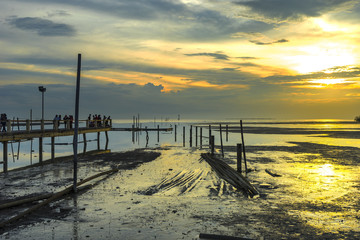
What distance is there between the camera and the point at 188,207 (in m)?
11.2

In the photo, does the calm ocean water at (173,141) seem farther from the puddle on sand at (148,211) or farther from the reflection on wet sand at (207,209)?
the reflection on wet sand at (207,209)

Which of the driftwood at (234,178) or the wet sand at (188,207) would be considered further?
the driftwood at (234,178)

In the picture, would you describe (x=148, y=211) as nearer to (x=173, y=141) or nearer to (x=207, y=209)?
(x=207, y=209)

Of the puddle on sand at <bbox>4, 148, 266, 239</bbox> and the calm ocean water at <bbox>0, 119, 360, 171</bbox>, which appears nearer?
the puddle on sand at <bbox>4, 148, 266, 239</bbox>

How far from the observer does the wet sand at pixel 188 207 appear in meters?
8.66

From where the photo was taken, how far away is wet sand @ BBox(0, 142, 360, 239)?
8664 mm

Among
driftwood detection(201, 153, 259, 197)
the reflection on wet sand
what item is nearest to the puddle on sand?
the reflection on wet sand

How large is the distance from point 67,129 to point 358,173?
1123 inches

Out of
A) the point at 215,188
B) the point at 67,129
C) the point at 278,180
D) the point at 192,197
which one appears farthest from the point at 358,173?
the point at 67,129

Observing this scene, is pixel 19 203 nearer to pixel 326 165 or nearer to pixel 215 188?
pixel 215 188

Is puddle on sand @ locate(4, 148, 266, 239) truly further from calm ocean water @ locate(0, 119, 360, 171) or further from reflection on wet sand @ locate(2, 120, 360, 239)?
calm ocean water @ locate(0, 119, 360, 171)

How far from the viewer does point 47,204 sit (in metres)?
11.5

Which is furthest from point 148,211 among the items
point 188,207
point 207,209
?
point 207,209

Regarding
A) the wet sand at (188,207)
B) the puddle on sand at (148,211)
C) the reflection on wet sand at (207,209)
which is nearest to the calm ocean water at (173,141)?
the wet sand at (188,207)
